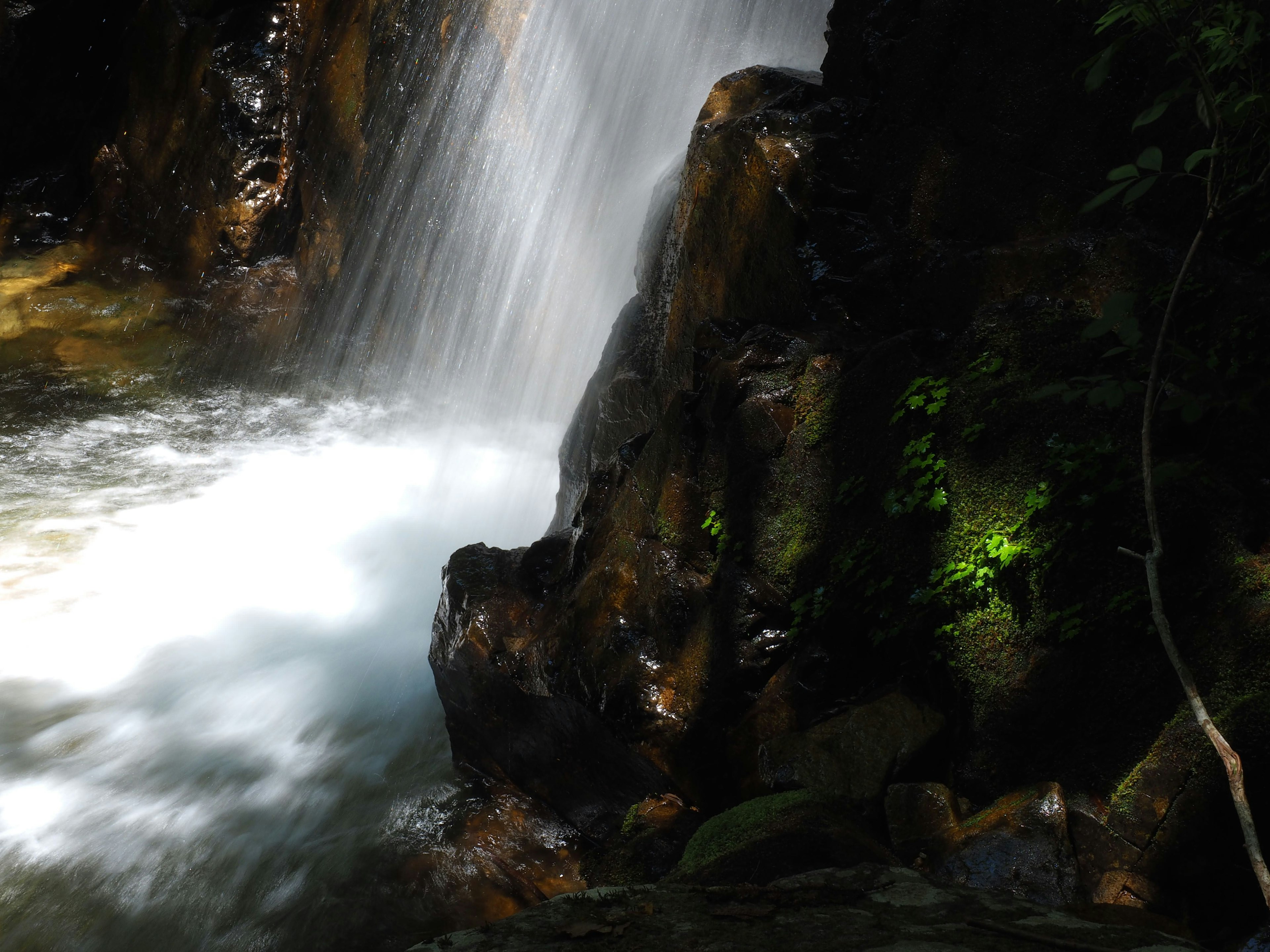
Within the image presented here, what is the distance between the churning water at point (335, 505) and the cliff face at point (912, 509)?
6.75 ft

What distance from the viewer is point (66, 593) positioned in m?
9.23

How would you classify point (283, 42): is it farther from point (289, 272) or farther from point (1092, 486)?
point (1092, 486)

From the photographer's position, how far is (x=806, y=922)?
231 cm

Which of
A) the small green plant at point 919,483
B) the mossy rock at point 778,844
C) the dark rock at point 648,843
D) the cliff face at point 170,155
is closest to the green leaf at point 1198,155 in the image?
the small green plant at point 919,483

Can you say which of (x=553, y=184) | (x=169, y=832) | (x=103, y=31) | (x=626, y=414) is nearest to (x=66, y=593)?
(x=169, y=832)

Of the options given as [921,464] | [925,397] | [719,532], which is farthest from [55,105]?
[921,464]

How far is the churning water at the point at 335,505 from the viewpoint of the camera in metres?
5.91

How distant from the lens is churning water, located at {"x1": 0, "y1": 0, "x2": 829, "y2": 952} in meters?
5.91

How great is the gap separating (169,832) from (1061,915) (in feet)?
21.0

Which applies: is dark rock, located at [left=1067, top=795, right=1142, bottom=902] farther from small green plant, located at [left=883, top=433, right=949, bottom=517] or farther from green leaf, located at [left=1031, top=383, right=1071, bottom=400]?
green leaf, located at [left=1031, top=383, right=1071, bottom=400]

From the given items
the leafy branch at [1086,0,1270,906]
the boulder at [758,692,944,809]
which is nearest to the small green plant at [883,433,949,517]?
the boulder at [758,692,944,809]

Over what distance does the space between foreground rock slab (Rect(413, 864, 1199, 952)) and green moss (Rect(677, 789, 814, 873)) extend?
60cm

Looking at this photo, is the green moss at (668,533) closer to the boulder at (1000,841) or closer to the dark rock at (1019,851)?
the boulder at (1000,841)

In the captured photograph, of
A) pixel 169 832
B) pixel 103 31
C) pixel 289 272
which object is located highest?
pixel 103 31
